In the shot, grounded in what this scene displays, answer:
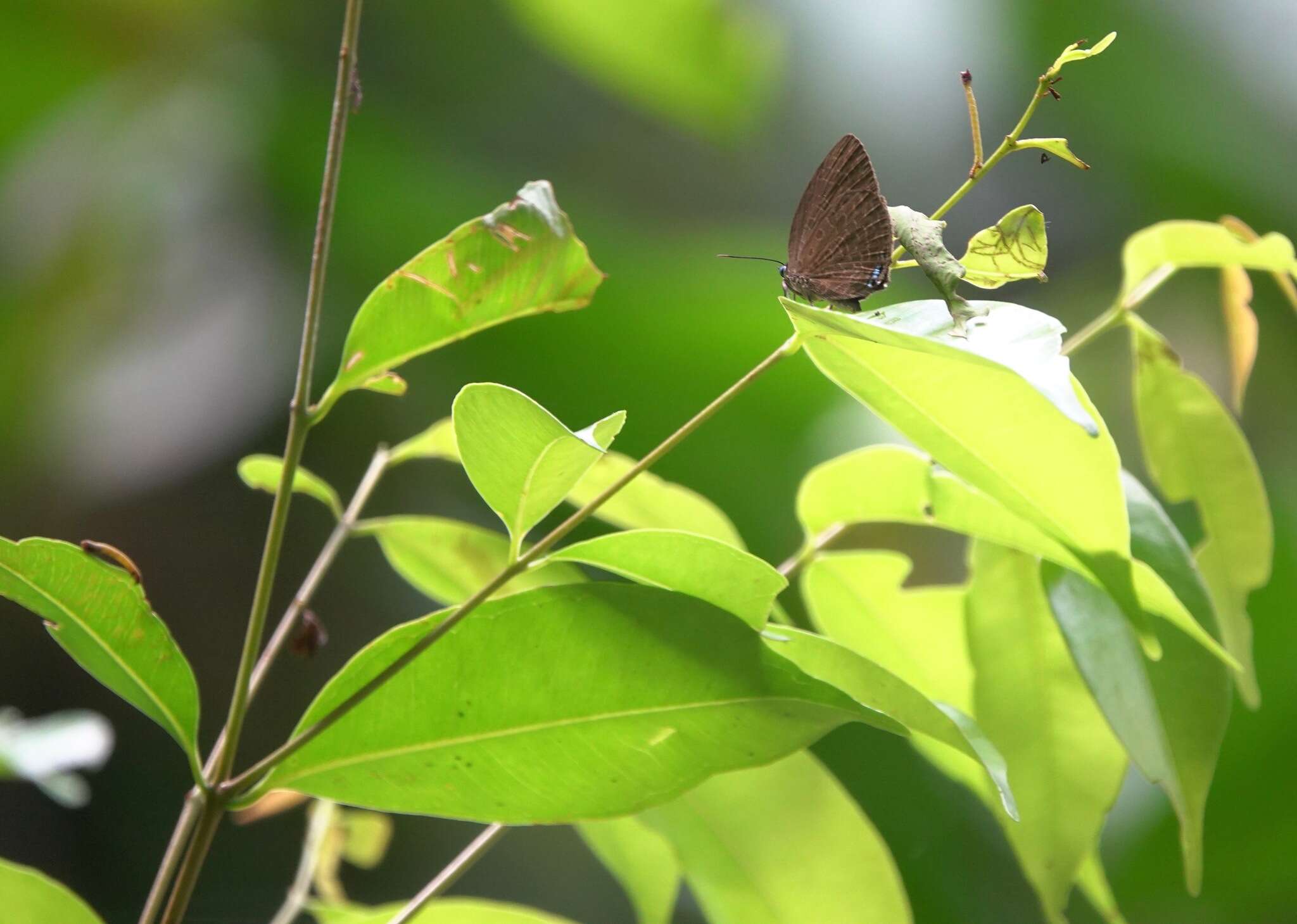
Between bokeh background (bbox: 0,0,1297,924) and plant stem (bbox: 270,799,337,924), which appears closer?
plant stem (bbox: 270,799,337,924)

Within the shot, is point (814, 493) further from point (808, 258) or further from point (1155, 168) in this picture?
point (1155, 168)

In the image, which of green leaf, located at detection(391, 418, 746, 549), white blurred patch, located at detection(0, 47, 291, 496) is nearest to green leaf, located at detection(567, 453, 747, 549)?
green leaf, located at detection(391, 418, 746, 549)

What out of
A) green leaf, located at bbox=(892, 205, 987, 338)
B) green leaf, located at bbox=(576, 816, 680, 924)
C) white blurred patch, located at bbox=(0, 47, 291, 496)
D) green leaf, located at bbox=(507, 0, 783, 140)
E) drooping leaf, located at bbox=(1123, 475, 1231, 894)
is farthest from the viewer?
white blurred patch, located at bbox=(0, 47, 291, 496)

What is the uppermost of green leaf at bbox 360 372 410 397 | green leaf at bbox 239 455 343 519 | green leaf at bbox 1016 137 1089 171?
green leaf at bbox 1016 137 1089 171

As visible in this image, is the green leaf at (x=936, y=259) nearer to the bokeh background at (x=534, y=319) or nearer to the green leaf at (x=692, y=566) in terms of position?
the green leaf at (x=692, y=566)

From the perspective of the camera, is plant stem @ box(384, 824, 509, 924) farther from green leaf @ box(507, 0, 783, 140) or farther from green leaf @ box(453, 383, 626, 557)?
green leaf @ box(507, 0, 783, 140)

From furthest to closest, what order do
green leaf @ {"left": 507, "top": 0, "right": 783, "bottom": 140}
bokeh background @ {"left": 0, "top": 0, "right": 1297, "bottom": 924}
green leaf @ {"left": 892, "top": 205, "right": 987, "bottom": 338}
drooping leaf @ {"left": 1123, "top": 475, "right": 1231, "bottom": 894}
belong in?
1. bokeh background @ {"left": 0, "top": 0, "right": 1297, "bottom": 924}
2. green leaf @ {"left": 507, "top": 0, "right": 783, "bottom": 140}
3. drooping leaf @ {"left": 1123, "top": 475, "right": 1231, "bottom": 894}
4. green leaf @ {"left": 892, "top": 205, "right": 987, "bottom": 338}

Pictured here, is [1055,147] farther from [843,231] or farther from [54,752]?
[54,752]

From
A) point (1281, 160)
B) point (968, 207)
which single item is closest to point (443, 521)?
point (968, 207)
